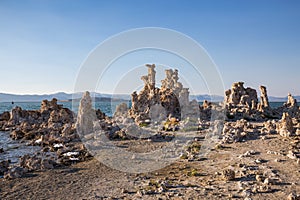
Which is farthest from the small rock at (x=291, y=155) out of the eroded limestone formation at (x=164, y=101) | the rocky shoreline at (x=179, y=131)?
the eroded limestone formation at (x=164, y=101)

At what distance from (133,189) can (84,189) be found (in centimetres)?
263

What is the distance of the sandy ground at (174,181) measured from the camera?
12.8 metres

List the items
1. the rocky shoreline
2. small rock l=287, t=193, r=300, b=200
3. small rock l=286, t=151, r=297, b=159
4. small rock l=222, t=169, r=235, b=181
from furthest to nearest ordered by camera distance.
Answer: small rock l=286, t=151, r=297, b=159, the rocky shoreline, small rock l=222, t=169, r=235, b=181, small rock l=287, t=193, r=300, b=200

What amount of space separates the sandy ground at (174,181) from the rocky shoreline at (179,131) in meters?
0.08

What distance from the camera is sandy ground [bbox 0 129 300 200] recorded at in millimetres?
12805

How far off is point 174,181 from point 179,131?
16.1 meters

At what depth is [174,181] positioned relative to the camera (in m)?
14.8

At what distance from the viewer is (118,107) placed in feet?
155

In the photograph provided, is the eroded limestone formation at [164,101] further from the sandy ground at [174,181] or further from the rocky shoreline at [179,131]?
the sandy ground at [174,181]

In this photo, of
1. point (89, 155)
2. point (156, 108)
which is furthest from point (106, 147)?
point (156, 108)

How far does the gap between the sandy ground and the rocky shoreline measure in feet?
0.26

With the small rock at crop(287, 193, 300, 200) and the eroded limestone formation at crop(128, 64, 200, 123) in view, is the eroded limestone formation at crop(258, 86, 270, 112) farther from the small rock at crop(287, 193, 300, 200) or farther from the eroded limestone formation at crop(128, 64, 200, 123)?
the small rock at crop(287, 193, 300, 200)

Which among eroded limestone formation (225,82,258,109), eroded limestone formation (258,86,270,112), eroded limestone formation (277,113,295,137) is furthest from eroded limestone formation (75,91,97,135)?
eroded limestone formation (258,86,270,112)

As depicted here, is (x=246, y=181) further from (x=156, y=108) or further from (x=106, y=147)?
(x=156, y=108)
